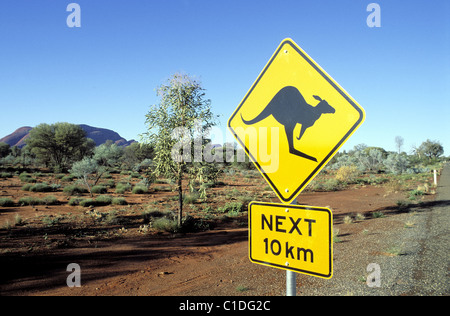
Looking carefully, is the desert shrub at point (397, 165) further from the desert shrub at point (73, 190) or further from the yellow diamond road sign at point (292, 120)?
the yellow diamond road sign at point (292, 120)

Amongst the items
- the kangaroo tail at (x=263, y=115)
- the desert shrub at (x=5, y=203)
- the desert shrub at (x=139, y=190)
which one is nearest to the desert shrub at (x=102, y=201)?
the desert shrub at (x=5, y=203)

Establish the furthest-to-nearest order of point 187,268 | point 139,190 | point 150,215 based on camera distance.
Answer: point 139,190 → point 150,215 → point 187,268

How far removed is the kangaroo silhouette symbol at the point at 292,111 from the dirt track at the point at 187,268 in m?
4.66

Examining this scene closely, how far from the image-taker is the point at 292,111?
7.00 ft

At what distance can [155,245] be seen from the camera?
1081 cm

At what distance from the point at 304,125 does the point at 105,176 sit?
44.0 metres

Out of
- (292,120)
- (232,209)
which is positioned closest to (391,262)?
(292,120)

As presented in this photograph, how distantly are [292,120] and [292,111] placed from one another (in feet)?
0.24

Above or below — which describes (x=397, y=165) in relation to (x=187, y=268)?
above

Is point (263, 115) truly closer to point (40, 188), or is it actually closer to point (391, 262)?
point (391, 262)

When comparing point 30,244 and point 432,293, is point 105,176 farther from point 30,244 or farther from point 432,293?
point 432,293
